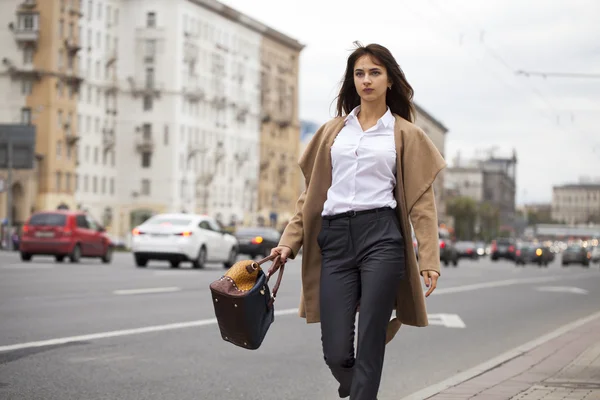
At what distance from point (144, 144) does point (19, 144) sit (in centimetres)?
4767

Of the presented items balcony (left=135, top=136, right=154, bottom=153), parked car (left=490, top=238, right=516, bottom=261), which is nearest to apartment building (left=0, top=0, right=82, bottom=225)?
balcony (left=135, top=136, right=154, bottom=153)

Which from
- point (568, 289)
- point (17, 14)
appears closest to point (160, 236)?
point (568, 289)

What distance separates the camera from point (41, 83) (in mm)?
99688

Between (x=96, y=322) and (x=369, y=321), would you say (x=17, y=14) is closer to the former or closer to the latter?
(x=96, y=322)

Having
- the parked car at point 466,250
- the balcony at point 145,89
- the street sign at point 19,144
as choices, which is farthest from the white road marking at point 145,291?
the balcony at point 145,89

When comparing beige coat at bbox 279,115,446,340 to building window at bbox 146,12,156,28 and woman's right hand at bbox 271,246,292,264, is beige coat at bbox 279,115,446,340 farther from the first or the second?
building window at bbox 146,12,156,28

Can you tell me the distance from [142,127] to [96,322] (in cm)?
9955

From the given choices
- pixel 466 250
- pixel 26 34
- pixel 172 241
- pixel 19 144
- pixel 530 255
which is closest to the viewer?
pixel 172 241

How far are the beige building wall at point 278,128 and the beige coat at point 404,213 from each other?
411 ft

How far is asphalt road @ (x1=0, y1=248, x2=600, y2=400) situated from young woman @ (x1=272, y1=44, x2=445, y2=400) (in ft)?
9.01

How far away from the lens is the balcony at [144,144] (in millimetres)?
111312

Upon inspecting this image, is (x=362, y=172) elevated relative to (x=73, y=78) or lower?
lower

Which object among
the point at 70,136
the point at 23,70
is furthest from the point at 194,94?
the point at 23,70

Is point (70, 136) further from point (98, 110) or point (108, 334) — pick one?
point (108, 334)
